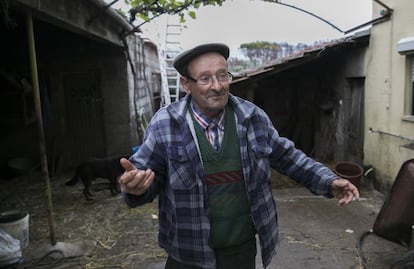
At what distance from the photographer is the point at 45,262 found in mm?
4059

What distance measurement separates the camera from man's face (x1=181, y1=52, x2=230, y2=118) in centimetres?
194

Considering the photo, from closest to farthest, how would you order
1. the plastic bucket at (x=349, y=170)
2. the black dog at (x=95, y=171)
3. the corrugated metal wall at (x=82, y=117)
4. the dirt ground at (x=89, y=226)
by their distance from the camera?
the dirt ground at (x=89, y=226)
the black dog at (x=95, y=171)
the plastic bucket at (x=349, y=170)
the corrugated metal wall at (x=82, y=117)

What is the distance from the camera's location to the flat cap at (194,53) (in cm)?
195

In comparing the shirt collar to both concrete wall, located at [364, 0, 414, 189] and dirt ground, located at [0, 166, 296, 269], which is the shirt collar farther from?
concrete wall, located at [364, 0, 414, 189]

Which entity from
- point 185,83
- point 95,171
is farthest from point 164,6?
point 185,83

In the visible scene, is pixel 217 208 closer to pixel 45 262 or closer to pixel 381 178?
pixel 45 262

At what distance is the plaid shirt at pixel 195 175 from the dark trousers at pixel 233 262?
6 cm

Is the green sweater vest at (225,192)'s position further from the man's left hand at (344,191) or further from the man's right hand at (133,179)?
the man's left hand at (344,191)

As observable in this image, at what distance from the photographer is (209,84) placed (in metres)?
1.94

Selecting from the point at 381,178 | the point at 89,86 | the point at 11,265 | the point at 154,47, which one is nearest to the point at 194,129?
the point at 11,265

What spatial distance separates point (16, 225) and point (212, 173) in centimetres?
343

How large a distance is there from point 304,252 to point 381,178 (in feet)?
9.62

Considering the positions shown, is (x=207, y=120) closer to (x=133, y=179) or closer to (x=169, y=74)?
(x=133, y=179)

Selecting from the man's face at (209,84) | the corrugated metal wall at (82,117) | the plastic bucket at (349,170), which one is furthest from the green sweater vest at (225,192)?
the corrugated metal wall at (82,117)
